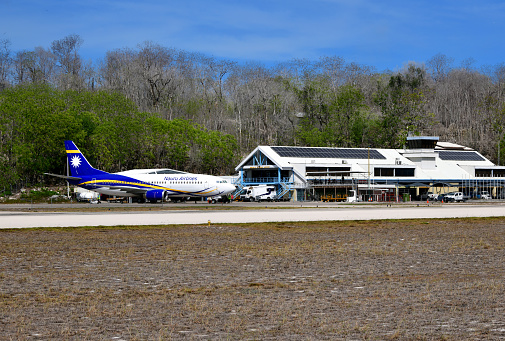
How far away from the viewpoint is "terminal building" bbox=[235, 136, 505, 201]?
96000 millimetres

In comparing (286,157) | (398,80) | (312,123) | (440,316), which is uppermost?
(398,80)

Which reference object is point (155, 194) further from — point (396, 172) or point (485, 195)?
point (485, 195)

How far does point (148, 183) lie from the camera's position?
7506 centimetres

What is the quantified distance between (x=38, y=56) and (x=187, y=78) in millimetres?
36118

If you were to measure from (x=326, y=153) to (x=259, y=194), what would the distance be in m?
21.9

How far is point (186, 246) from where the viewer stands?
2195 cm

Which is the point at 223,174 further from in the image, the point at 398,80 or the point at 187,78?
the point at 398,80

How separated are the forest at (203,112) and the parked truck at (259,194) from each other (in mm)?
19881

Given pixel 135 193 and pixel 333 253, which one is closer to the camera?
pixel 333 253

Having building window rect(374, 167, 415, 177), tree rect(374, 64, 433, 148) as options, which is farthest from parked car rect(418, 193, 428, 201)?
tree rect(374, 64, 433, 148)

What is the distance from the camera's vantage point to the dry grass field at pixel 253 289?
9539 millimetres

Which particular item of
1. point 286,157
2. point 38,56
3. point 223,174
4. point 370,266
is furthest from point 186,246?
point 38,56

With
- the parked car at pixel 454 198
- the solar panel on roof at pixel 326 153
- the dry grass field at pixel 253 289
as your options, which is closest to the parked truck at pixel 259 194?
the solar panel on roof at pixel 326 153

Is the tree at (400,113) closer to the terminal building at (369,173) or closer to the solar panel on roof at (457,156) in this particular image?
the solar panel on roof at (457,156)
